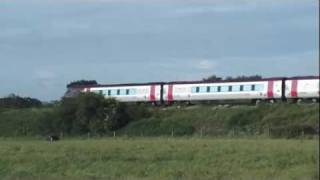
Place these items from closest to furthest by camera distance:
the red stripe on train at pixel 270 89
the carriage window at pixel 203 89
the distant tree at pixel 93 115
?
the red stripe on train at pixel 270 89 < the distant tree at pixel 93 115 < the carriage window at pixel 203 89

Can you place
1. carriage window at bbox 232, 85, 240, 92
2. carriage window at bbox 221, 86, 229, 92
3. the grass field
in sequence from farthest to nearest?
carriage window at bbox 221, 86, 229, 92, carriage window at bbox 232, 85, 240, 92, the grass field

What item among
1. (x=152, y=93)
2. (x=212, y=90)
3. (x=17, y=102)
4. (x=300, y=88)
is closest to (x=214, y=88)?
(x=212, y=90)

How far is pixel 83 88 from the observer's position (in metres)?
83.4

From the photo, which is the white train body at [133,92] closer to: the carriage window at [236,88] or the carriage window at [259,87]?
the carriage window at [236,88]

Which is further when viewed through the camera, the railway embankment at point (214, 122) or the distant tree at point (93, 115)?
the distant tree at point (93, 115)

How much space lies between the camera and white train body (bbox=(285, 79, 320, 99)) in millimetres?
62750

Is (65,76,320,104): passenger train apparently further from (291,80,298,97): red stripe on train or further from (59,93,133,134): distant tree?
(59,93,133,134): distant tree

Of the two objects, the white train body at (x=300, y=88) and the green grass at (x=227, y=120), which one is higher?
the white train body at (x=300, y=88)

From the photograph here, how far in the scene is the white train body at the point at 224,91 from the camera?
67.4 meters

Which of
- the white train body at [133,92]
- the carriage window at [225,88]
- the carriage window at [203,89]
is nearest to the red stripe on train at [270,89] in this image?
the carriage window at [225,88]

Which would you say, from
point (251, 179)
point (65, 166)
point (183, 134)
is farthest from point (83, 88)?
point (251, 179)

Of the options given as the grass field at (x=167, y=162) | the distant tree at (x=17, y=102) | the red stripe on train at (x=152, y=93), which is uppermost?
the red stripe on train at (x=152, y=93)

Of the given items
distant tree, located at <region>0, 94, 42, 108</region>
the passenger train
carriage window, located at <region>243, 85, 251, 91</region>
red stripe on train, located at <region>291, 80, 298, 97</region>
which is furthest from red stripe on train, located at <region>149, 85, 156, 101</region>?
distant tree, located at <region>0, 94, 42, 108</region>

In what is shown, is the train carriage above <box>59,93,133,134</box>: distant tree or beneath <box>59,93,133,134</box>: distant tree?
above
